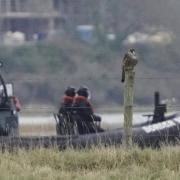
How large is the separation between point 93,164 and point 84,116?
12.3ft

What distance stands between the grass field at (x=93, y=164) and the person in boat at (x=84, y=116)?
299 cm

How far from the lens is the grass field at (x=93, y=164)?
1069 centimetres

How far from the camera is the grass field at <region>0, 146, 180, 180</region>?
35.1 ft

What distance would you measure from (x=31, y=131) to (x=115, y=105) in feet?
46.6

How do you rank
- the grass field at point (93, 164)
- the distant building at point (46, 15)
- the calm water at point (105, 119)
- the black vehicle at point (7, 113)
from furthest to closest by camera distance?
1. the distant building at point (46, 15)
2. the calm water at point (105, 119)
3. the black vehicle at point (7, 113)
4. the grass field at point (93, 164)

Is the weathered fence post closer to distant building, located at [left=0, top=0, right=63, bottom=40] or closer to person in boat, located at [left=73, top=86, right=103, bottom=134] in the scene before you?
person in boat, located at [left=73, top=86, right=103, bottom=134]

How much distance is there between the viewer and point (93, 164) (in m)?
11.4

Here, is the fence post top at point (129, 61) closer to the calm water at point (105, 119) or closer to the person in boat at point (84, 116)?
the person in boat at point (84, 116)

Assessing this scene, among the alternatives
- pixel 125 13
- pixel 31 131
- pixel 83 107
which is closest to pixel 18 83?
pixel 125 13

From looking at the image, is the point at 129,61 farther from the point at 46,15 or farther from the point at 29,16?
the point at 29,16

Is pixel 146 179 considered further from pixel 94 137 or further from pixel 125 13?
pixel 125 13

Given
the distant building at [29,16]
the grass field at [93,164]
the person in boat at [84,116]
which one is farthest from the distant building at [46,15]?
the grass field at [93,164]

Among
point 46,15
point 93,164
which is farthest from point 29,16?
point 93,164

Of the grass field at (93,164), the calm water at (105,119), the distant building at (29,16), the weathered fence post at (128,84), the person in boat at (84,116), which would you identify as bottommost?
the calm water at (105,119)
